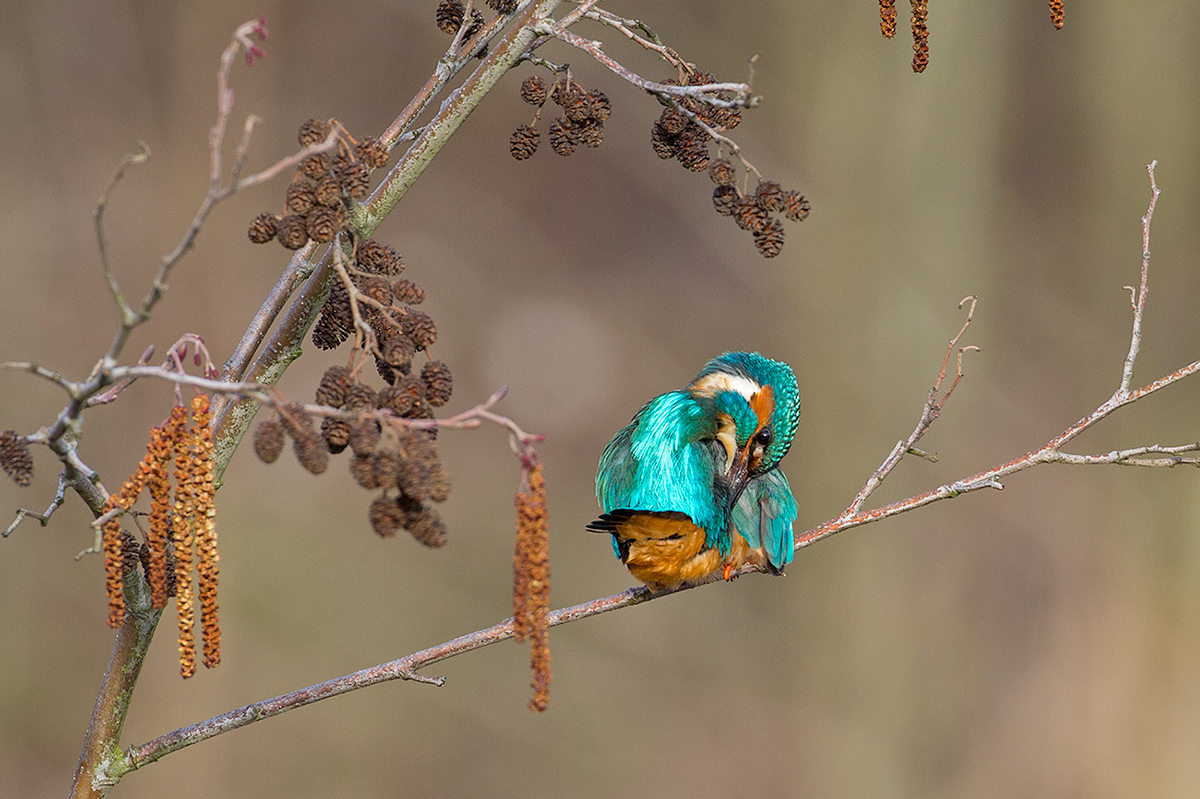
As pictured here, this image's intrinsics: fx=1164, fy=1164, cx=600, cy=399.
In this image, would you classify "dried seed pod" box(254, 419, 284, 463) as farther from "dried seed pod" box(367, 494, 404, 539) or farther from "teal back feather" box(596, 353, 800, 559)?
A: "teal back feather" box(596, 353, 800, 559)

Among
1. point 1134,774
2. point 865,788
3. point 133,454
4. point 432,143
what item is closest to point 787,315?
point 865,788

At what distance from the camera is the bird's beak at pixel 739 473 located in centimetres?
276

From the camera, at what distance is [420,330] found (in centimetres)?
147

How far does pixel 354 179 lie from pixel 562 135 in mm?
362

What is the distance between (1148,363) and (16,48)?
5.37 metres

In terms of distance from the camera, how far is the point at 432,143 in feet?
5.38

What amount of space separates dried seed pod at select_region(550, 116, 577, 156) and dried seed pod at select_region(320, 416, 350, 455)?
558 millimetres

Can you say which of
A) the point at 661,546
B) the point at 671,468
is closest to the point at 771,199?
the point at 661,546

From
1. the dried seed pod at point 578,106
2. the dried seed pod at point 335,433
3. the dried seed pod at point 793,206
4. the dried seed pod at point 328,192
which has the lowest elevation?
the dried seed pod at point 335,433

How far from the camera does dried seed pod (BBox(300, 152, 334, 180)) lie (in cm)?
148

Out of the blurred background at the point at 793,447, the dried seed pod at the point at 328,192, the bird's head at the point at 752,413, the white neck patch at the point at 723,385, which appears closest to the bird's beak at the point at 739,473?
the bird's head at the point at 752,413

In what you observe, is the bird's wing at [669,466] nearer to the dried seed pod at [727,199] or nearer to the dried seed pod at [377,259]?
the dried seed pod at [727,199]

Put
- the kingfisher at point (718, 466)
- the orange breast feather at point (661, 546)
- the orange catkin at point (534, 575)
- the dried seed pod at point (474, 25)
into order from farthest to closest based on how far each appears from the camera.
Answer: the kingfisher at point (718, 466) < the orange breast feather at point (661, 546) < the dried seed pod at point (474, 25) < the orange catkin at point (534, 575)

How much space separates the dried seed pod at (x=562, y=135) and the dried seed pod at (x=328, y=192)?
361 mm
